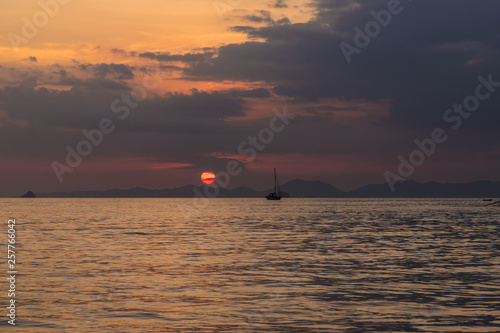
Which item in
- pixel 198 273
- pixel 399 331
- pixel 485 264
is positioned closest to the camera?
pixel 399 331

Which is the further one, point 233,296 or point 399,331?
point 233,296

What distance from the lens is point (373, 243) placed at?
6531 cm

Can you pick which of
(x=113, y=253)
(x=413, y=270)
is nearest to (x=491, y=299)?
(x=413, y=270)

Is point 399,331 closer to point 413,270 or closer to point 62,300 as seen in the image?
point 62,300

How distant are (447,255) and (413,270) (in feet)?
40.4

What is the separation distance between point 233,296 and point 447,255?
28.4 m

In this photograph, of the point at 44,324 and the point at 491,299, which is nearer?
the point at 44,324

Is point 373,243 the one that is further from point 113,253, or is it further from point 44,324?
point 44,324

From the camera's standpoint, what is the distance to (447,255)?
5241 cm

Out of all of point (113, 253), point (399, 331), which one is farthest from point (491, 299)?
point (113, 253)

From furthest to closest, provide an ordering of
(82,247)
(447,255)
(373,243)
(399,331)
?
(373,243)
(82,247)
(447,255)
(399,331)

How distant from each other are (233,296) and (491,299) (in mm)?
12705

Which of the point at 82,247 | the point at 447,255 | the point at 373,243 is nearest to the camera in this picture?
the point at 447,255

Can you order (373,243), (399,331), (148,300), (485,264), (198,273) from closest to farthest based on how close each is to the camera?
(399,331) → (148,300) → (198,273) → (485,264) → (373,243)
